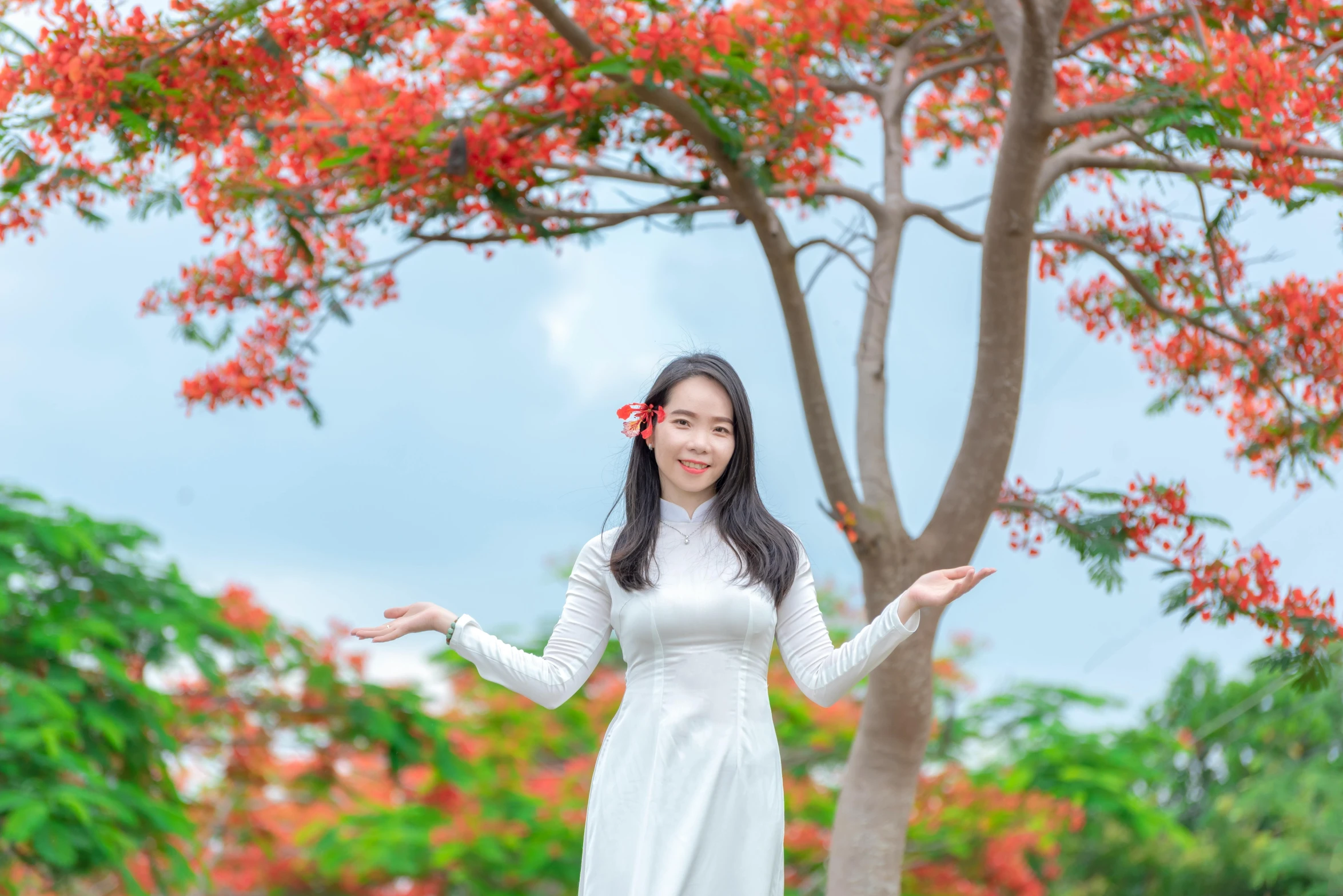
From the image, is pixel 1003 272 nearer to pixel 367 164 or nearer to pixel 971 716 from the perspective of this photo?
pixel 367 164

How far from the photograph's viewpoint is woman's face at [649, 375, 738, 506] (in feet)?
8.71

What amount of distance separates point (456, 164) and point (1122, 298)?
3064 millimetres

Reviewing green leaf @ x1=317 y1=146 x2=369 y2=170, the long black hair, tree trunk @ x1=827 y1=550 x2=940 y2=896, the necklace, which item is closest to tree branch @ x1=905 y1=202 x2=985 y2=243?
tree trunk @ x1=827 y1=550 x2=940 y2=896

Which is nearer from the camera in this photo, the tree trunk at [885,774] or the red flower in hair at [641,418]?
the red flower in hair at [641,418]

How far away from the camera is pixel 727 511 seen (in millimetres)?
2680

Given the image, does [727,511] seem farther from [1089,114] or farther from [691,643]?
[1089,114]

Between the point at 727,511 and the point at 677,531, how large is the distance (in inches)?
4.3

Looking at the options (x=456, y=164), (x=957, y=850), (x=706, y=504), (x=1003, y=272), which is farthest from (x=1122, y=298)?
(x=957, y=850)

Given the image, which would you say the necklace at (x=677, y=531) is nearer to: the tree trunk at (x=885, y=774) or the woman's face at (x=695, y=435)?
the woman's face at (x=695, y=435)

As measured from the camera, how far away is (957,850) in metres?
8.82

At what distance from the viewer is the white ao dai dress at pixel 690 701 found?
7.89 ft

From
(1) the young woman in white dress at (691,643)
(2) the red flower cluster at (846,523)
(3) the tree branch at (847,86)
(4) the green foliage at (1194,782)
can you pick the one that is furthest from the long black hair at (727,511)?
(4) the green foliage at (1194,782)

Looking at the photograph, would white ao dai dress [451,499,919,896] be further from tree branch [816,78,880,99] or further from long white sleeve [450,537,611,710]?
tree branch [816,78,880,99]

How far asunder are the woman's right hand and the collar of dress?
48 centimetres
